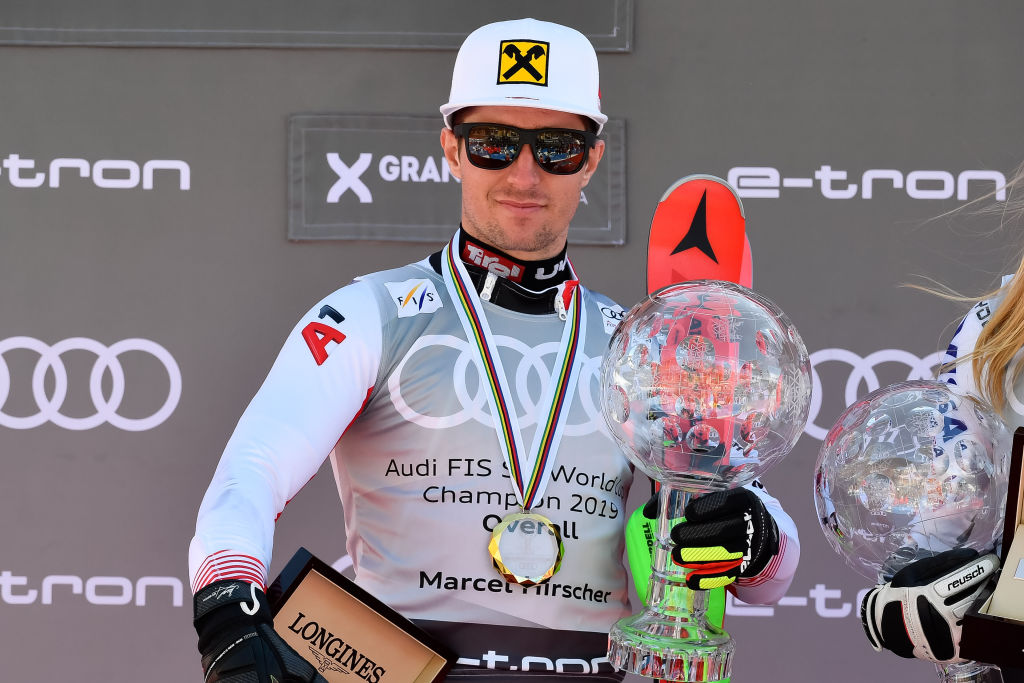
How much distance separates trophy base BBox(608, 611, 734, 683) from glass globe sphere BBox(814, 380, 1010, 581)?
26 cm

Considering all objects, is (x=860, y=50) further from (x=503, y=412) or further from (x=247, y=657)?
(x=247, y=657)

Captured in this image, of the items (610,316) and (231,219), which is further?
(231,219)

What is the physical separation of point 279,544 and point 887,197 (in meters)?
2.20

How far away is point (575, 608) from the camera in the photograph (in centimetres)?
201

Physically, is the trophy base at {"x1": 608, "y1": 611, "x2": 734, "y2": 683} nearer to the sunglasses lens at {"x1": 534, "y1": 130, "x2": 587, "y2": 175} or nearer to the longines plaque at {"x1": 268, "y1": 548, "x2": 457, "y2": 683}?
the longines plaque at {"x1": 268, "y1": 548, "x2": 457, "y2": 683}

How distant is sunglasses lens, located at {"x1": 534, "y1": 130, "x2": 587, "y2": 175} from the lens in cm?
213

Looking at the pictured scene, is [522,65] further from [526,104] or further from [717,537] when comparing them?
[717,537]

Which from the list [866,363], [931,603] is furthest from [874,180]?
[931,603]

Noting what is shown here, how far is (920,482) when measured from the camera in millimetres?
1463

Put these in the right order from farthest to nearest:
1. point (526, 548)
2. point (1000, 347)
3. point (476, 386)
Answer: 1. point (476, 386)
2. point (526, 548)
3. point (1000, 347)

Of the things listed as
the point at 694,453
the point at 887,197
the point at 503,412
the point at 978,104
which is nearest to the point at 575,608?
the point at 503,412

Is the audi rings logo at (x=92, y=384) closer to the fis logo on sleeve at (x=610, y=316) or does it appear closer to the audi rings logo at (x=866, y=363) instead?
the fis logo on sleeve at (x=610, y=316)

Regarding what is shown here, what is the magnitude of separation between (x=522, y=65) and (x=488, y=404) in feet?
2.16

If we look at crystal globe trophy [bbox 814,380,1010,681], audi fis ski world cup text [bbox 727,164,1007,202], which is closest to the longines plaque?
crystal globe trophy [bbox 814,380,1010,681]
